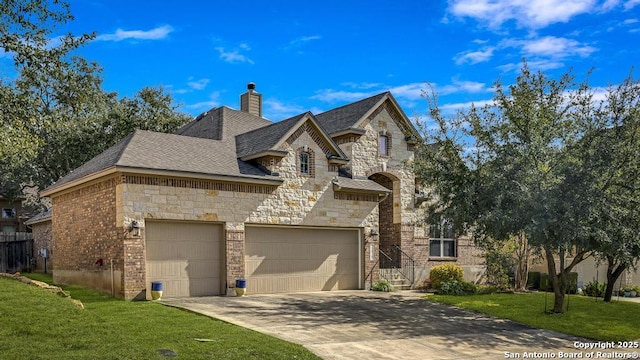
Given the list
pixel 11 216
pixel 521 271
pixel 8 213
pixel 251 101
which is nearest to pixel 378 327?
pixel 521 271

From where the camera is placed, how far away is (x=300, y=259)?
23.0 metres

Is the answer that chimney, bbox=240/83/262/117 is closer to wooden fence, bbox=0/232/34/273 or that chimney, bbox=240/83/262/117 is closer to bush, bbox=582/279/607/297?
wooden fence, bbox=0/232/34/273

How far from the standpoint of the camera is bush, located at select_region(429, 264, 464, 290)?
26.8 m

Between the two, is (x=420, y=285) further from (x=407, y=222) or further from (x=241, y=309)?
(x=241, y=309)

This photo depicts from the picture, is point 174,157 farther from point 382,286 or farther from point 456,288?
point 456,288

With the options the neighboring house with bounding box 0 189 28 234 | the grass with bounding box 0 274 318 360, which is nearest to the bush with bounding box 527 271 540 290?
the grass with bounding box 0 274 318 360

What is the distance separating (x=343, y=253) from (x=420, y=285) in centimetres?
495

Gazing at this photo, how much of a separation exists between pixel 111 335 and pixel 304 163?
12504 mm

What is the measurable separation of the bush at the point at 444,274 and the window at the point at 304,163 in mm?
8115

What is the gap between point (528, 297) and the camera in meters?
23.5

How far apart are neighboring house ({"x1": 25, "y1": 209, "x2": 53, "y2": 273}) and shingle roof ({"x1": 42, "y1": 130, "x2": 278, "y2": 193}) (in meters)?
11.1

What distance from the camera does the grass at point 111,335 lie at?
35.0ft

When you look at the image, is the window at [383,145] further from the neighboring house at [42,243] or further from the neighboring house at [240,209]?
the neighboring house at [42,243]

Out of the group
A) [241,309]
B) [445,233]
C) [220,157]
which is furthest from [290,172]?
[445,233]
